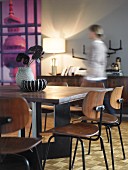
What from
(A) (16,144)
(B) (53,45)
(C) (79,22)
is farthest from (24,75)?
(C) (79,22)

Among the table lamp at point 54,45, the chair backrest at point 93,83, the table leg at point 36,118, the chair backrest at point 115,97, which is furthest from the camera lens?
the table lamp at point 54,45

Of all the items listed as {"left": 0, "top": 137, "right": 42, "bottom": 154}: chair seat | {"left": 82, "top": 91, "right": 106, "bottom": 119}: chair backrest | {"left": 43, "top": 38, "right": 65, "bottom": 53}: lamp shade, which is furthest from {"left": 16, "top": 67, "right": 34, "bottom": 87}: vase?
{"left": 43, "top": 38, "right": 65, "bottom": 53}: lamp shade

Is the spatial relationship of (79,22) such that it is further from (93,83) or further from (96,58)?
(93,83)

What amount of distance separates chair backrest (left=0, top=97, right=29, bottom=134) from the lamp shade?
4.18 m

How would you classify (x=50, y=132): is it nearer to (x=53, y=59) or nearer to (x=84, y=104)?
(x=84, y=104)

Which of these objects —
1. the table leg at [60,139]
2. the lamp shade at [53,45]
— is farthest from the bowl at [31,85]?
the lamp shade at [53,45]

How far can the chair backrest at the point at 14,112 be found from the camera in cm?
222

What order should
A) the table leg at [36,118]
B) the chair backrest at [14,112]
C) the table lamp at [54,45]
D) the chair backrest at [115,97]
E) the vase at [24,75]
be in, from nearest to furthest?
the chair backrest at [14,112], the table leg at [36,118], the chair backrest at [115,97], the vase at [24,75], the table lamp at [54,45]

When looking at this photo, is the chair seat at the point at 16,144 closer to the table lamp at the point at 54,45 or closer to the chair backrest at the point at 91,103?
the chair backrest at the point at 91,103

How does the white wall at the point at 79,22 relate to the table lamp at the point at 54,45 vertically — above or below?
above

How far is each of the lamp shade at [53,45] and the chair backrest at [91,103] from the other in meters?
3.57

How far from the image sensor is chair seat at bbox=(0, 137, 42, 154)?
7.36 feet

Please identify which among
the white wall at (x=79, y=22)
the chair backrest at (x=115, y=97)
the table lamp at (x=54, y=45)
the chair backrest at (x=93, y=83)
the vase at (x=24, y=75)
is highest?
the white wall at (x=79, y=22)

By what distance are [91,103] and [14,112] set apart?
2.73 ft
